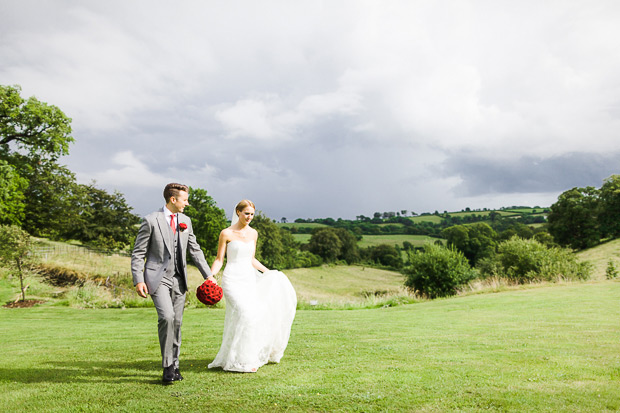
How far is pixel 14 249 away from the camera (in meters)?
20.6

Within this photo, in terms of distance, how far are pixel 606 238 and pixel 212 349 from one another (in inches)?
3062

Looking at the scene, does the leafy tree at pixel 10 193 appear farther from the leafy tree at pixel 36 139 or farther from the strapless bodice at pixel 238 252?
the strapless bodice at pixel 238 252

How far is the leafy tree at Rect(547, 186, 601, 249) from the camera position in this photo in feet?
219

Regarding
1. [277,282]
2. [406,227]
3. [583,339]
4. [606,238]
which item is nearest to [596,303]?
[583,339]

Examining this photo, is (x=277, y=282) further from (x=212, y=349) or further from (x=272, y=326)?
(x=212, y=349)

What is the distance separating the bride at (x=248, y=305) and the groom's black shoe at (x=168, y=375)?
2.96 ft

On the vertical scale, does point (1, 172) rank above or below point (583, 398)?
above

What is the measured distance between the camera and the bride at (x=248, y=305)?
6637mm

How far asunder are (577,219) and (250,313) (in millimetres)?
76082

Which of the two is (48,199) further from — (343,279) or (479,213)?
(479,213)

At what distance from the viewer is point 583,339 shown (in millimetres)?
9406

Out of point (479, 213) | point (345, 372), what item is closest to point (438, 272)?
point (345, 372)

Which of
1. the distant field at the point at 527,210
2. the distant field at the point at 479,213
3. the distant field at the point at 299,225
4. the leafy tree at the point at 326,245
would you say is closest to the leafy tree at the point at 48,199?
the leafy tree at the point at 326,245

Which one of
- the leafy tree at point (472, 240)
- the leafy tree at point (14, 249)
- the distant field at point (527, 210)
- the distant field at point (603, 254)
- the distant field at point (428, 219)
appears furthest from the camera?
the distant field at point (428, 219)
